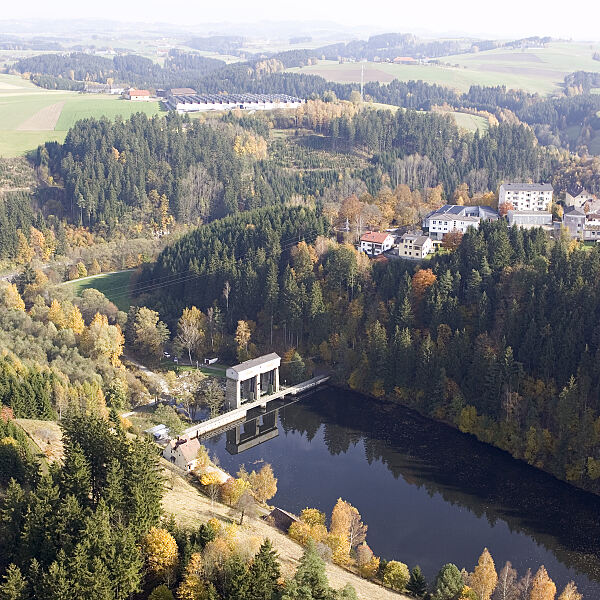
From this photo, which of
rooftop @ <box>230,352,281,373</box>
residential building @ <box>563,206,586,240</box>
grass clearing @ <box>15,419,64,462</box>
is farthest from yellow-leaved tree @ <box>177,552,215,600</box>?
residential building @ <box>563,206,586,240</box>

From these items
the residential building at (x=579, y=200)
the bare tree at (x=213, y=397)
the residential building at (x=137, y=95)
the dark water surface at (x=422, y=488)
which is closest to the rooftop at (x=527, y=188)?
the residential building at (x=579, y=200)

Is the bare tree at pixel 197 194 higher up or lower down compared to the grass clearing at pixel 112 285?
higher up

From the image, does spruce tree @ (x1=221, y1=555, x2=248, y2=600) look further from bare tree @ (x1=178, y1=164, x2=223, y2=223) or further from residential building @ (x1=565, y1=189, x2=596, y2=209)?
bare tree @ (x1=178, y1=164, x2=223, y2=223)

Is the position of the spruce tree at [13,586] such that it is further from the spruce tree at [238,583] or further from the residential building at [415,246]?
the residential building at [415,246]

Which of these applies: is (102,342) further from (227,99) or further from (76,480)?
(227,99)

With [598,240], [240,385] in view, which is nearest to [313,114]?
[598,240]

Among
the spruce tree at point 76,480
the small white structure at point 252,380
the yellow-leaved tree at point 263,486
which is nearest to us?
the spruce tree at point 76,480

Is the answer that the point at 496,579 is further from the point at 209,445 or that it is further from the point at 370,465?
the point at 209,445

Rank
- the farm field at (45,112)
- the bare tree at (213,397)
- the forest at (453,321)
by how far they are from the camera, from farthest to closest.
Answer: the farm field at (45,112)
the bare tree at (213,397)
the forest at (453,321)
